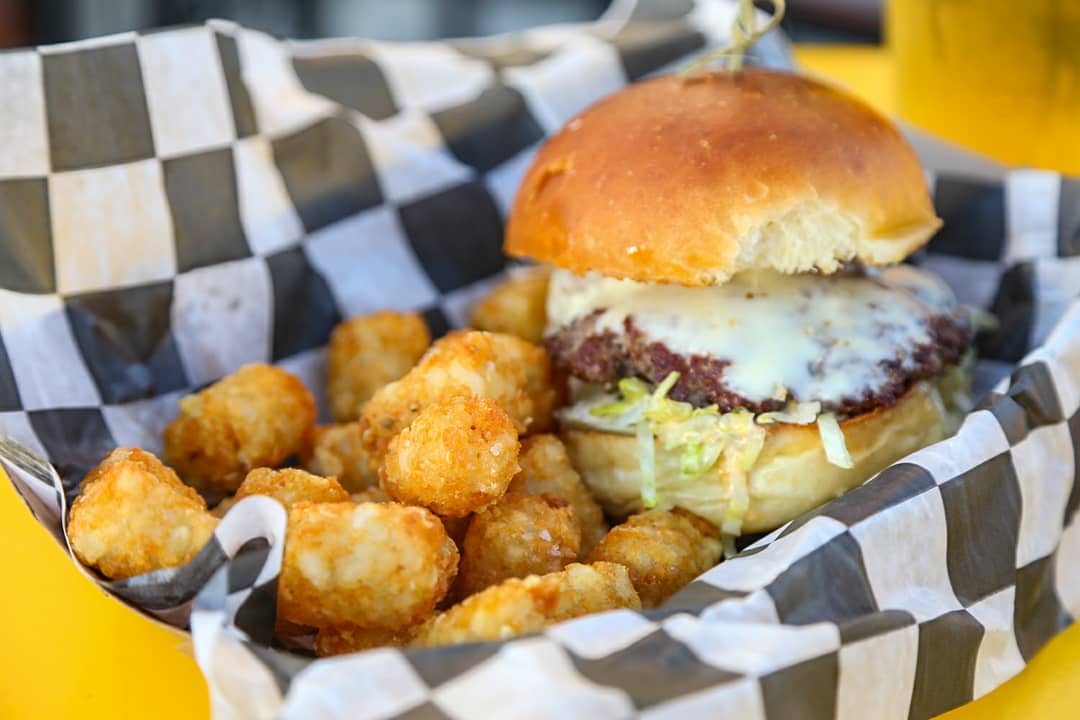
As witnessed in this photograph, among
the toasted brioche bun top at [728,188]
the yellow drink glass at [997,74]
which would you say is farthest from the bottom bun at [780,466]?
the yellow drink glass at [997,74]

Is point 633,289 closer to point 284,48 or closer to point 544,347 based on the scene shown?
point 544,347

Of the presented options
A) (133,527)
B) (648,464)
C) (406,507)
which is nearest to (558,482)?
(648,464)

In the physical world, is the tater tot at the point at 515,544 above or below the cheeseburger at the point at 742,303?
below

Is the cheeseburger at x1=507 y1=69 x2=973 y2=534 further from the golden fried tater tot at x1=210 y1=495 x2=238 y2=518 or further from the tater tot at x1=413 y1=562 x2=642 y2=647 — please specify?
the golden fried tater tot at x1=210 y1=495 x2=238 y2=518

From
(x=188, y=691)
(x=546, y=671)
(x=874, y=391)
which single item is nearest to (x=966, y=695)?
(x=874, y=391)

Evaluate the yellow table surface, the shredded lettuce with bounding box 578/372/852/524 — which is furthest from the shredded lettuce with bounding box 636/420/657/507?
the yellow table surface

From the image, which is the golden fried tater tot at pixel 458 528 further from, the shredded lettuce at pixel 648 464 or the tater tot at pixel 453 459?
the shredded lettuce at pixel 648 464

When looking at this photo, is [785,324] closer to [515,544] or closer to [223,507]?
[515,544]
